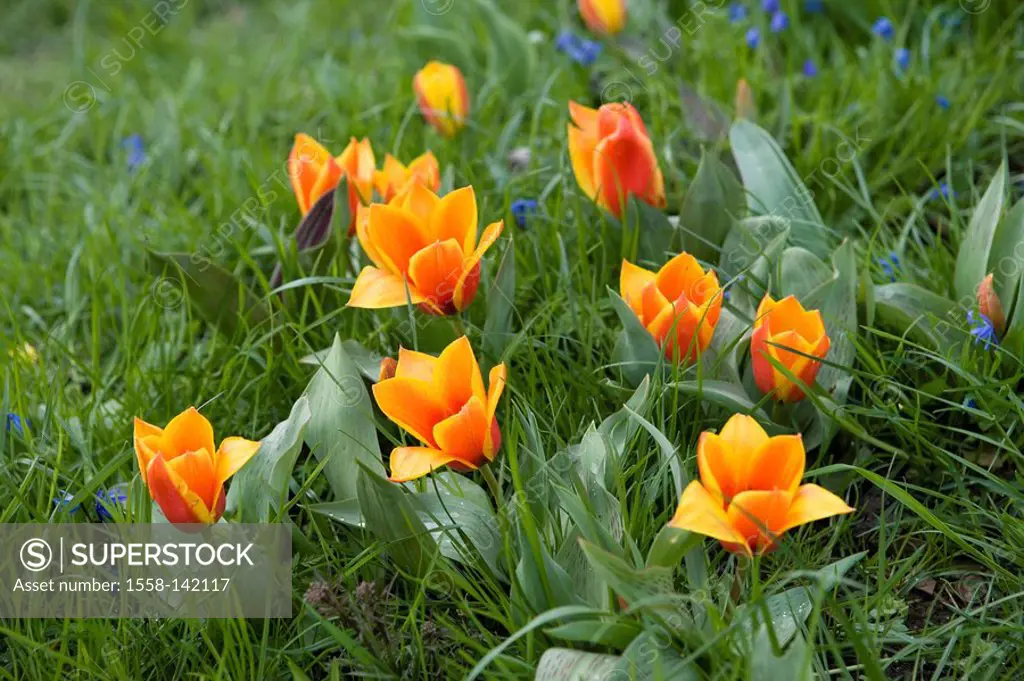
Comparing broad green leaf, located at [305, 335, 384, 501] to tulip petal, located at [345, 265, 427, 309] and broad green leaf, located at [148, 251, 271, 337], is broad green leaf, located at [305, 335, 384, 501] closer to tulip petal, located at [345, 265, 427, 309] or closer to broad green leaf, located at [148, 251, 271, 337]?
tulip petal, located at [345, 265, 427, 309]

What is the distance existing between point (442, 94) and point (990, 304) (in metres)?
1.22

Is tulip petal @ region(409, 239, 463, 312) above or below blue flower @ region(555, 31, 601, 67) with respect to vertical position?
below

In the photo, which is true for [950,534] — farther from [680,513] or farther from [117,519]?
[117,519]

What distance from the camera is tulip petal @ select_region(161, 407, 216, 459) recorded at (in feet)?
4.50

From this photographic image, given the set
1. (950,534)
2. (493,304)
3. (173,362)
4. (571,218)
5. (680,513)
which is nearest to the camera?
(680,513)

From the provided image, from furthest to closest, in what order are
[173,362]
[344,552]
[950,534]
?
[173,362], [344,552], [950,534]

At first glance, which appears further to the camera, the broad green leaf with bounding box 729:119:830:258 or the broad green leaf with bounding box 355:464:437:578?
the broad green leaf with bounding box 729:119:830:258

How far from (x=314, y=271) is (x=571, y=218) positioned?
1.81 feet

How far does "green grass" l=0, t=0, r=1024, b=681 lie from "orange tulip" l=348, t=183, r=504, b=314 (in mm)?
139

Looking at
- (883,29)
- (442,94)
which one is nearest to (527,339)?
(442,94)

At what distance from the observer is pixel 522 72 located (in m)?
2.75

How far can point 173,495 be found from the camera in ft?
4.37

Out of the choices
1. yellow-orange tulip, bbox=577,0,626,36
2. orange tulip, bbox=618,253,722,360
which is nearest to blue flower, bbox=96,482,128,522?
orange tulip, bbox=618,253,722,360

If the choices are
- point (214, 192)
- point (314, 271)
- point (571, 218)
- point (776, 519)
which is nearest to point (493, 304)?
point (314, 271)
